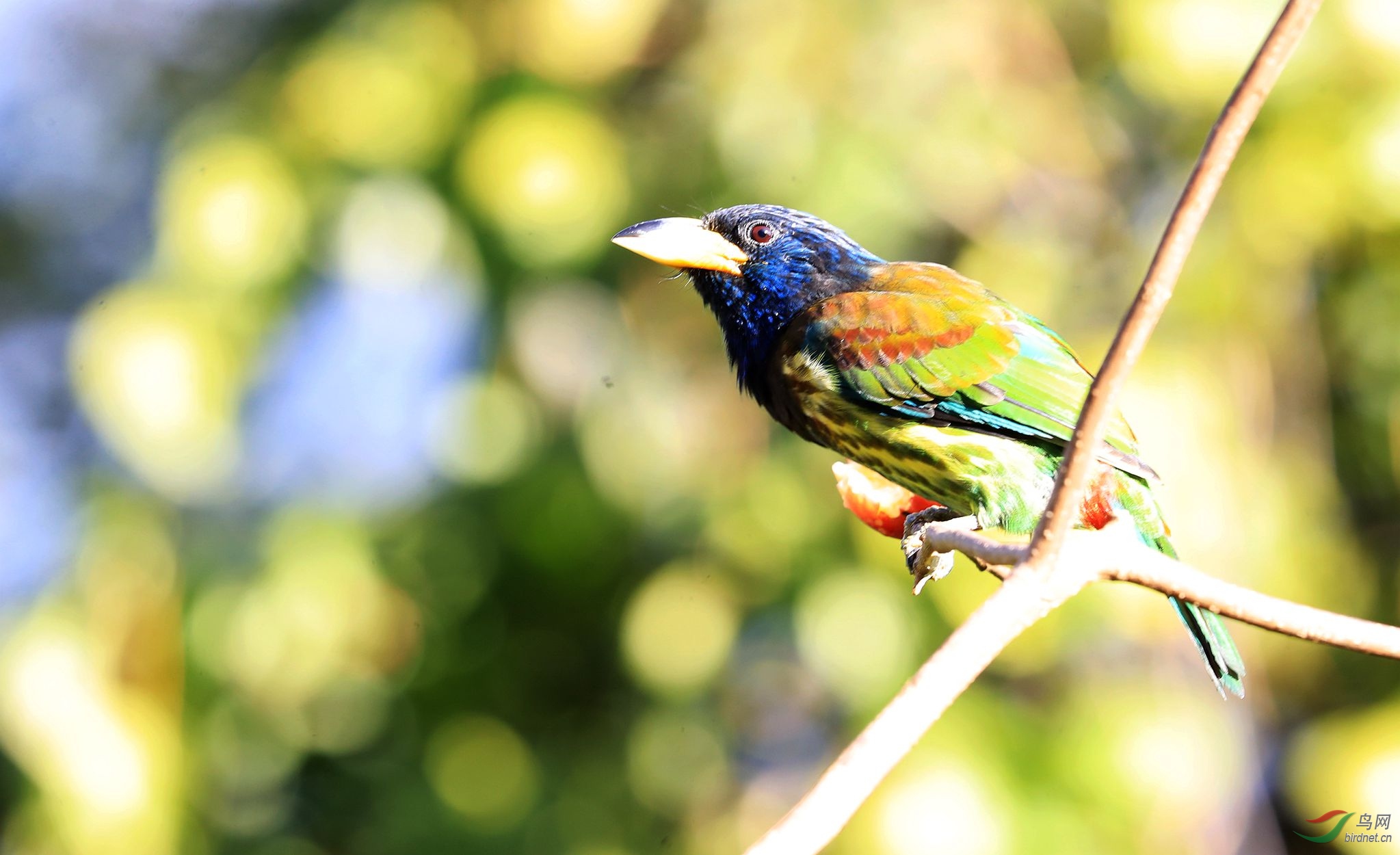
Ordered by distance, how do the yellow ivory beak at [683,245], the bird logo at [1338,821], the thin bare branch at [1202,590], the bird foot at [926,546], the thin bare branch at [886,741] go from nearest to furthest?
1. the thin bare branch at [886,741]
2. the thin bare branch at [1202,590]
3. the bird foot at [926,546]
4. the yellow ivory beak at [683,245]
5. the bird logo at [1338,821]

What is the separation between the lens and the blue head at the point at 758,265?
2926 millimetres

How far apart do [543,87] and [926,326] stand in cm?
223

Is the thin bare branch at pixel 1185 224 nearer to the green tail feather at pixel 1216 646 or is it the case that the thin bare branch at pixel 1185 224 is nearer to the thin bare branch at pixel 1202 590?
the thin bare branch at pixel 1202 590

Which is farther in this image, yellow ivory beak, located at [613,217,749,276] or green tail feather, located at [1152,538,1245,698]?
yellow ivory beak, located at [613,217,749,276]

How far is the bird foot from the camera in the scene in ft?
7.80

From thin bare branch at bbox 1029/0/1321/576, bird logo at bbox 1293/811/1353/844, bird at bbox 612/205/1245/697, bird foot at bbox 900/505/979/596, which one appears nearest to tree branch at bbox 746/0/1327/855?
thin bare branch at bbox 1029/0/1321/576

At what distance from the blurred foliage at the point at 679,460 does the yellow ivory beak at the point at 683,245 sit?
0.91 metres

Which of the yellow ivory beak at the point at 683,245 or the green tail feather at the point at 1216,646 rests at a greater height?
Answer: the yellow ivory beak at the point at 683,245

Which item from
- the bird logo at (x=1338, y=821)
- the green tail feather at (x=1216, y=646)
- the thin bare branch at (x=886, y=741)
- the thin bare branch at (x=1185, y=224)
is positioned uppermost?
the thin bare branch at (x=1185, y=224)

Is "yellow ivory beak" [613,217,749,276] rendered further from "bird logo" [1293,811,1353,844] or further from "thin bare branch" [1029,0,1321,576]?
"bird logo" [1293,811,1353,844]

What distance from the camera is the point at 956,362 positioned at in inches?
104

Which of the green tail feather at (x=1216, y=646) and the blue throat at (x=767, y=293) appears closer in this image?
the green tail feather at (x=1216, y=646)

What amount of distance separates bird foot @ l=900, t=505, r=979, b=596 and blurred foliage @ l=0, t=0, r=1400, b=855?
2.81 feet

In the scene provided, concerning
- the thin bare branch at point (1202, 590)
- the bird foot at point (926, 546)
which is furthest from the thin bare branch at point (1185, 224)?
the bird foot at point (926, 546)
